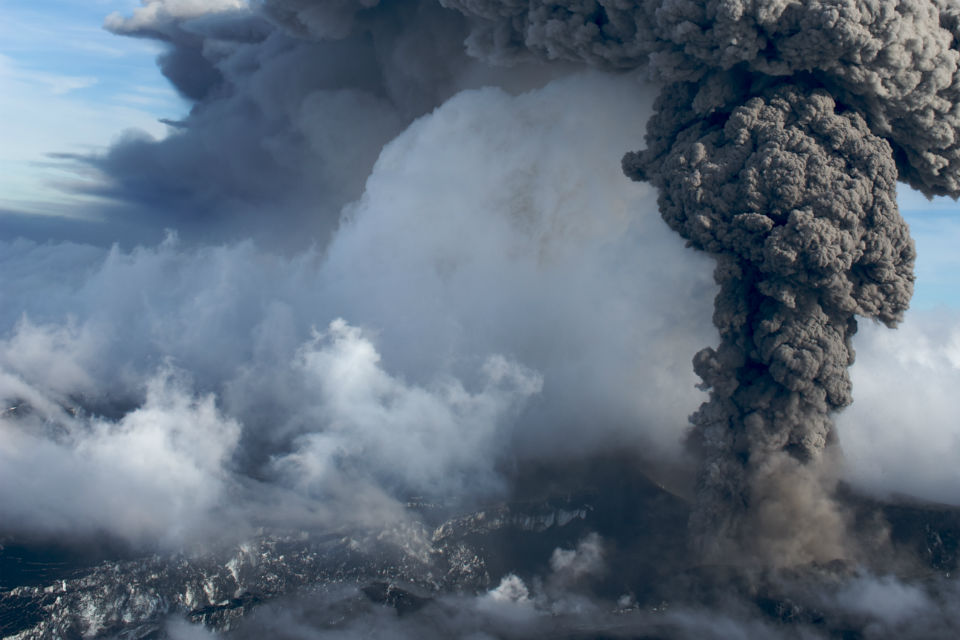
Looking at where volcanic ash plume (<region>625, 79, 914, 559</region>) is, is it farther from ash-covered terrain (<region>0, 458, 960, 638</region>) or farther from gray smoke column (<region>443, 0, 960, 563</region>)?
ash-covered terrain (<region>0, 458, 960, 638</region>)

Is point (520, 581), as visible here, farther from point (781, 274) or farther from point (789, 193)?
point (789, 193)

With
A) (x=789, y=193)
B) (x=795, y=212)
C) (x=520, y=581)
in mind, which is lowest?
(x=520, y=581)

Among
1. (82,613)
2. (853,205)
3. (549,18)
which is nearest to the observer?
(853,205)

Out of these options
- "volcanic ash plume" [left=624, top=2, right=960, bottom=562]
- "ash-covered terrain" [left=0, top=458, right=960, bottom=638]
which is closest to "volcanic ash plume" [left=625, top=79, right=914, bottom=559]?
"volcanic ash plume" [left=624, top=2, right=960, bottom=562]

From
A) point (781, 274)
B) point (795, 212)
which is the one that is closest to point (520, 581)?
point (781, 274)

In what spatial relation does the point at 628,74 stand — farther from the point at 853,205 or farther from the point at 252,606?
the point at 252,606

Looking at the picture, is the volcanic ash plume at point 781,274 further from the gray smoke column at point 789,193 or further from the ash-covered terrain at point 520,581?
the ash-covered terrain at point 520,581

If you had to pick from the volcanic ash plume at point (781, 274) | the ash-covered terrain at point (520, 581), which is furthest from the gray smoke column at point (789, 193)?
the ash-covered terrain at point (520, 581)

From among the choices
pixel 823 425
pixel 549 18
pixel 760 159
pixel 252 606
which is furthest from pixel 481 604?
pixel 549 18
